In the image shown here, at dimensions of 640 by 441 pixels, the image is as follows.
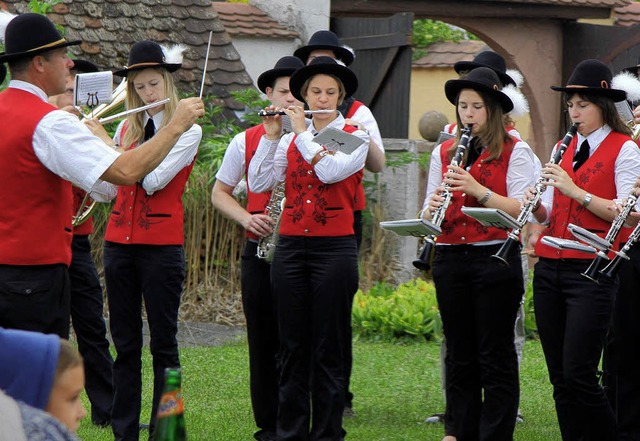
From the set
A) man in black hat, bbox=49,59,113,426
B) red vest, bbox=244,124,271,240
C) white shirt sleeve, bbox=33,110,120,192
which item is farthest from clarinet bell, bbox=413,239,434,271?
man in black hat, bbox=49,59,113,426

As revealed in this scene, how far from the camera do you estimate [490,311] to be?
6086mm

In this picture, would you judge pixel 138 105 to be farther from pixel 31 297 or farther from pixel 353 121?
pixel 31 297

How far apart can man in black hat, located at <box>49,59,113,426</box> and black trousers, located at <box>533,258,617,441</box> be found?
9.08 ft

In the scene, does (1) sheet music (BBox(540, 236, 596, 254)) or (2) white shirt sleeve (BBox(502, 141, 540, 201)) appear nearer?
(1) sheet music (BBox(540, 236, 596, 254))

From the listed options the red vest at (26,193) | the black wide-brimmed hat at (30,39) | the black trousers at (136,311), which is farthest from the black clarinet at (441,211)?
the black wide-brimmed hat at (30,39)

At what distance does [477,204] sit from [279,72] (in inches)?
64.9

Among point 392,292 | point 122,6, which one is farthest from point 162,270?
point 122,6

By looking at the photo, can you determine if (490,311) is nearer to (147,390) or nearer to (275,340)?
(275,340)

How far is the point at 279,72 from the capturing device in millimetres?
7109

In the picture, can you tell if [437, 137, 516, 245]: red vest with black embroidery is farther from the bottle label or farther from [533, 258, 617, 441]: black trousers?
the bottle label

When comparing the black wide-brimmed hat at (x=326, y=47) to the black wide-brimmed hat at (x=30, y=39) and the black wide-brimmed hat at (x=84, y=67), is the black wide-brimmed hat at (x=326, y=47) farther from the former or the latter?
the black wide-brimmed hat at (x=30, y=39)

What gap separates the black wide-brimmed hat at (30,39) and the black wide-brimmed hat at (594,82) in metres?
2.54

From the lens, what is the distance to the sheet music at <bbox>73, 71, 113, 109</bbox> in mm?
5820

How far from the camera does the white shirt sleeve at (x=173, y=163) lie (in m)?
6.20
